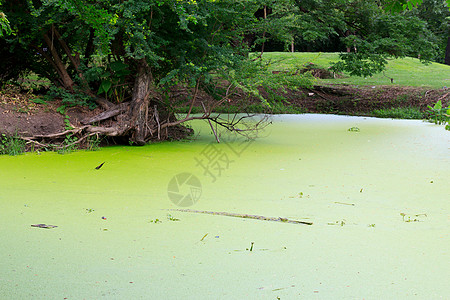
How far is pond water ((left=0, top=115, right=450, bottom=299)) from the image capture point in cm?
253

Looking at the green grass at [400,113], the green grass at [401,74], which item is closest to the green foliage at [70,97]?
the green grass at [401,74]

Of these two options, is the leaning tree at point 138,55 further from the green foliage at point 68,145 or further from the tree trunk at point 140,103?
the green foliage at point 68,145

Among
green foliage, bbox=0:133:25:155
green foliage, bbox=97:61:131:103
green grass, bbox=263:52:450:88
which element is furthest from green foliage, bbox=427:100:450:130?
green foliage, bbox=0:133:25:155

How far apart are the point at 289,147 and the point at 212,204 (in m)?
3.27

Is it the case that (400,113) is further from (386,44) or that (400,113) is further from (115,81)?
(115,81)

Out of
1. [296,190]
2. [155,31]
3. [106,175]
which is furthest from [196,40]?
[296,190]

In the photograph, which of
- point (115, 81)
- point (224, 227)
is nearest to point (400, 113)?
point (115, 81)

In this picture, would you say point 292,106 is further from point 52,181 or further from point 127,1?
point 52,181

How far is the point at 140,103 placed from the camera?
7156 millimetres

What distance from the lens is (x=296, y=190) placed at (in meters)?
4.50

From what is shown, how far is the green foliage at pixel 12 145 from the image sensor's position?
6.12 metres

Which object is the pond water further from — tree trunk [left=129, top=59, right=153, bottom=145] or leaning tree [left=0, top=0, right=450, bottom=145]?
leaning tree [left=0, top=0, right=450, bottom=145]

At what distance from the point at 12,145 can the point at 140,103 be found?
1.73 meters

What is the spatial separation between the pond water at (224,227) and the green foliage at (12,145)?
0.87 ft
